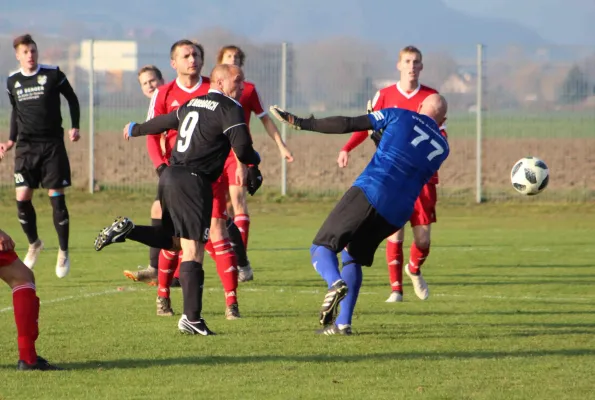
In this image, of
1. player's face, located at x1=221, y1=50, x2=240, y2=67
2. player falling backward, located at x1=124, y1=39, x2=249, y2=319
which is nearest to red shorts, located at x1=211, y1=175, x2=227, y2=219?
player falling backward, located at x1=124, y1=39, x2=249, y2=319

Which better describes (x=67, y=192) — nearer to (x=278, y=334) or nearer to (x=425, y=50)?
(x=425, y=50)

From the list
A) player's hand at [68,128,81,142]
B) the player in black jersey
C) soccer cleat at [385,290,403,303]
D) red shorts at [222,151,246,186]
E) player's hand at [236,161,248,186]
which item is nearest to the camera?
player's hand at [236,161,248,186]

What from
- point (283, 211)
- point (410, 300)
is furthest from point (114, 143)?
point (410, 300)

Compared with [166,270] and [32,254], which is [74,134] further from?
[166,270]

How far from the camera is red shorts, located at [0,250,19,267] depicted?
7.55 m

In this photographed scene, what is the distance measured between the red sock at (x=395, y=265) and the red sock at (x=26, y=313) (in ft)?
14.4

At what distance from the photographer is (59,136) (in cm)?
1344

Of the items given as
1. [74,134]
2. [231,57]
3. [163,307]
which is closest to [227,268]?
[163,307]

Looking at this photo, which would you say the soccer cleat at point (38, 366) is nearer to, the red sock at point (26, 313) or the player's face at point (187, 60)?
the red sock at point (26, 313)

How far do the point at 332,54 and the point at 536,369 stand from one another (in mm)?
20926

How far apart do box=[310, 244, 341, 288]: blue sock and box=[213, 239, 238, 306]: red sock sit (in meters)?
1.23

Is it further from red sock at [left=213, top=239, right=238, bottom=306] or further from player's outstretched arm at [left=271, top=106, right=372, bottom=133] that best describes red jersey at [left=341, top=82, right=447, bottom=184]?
player's outstretched arm at [left=271, top=106, right=372, bottom=133]

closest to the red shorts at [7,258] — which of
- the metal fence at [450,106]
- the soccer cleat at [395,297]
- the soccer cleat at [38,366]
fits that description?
the soccer cleat at [38,366]

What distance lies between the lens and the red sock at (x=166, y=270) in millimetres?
10266
